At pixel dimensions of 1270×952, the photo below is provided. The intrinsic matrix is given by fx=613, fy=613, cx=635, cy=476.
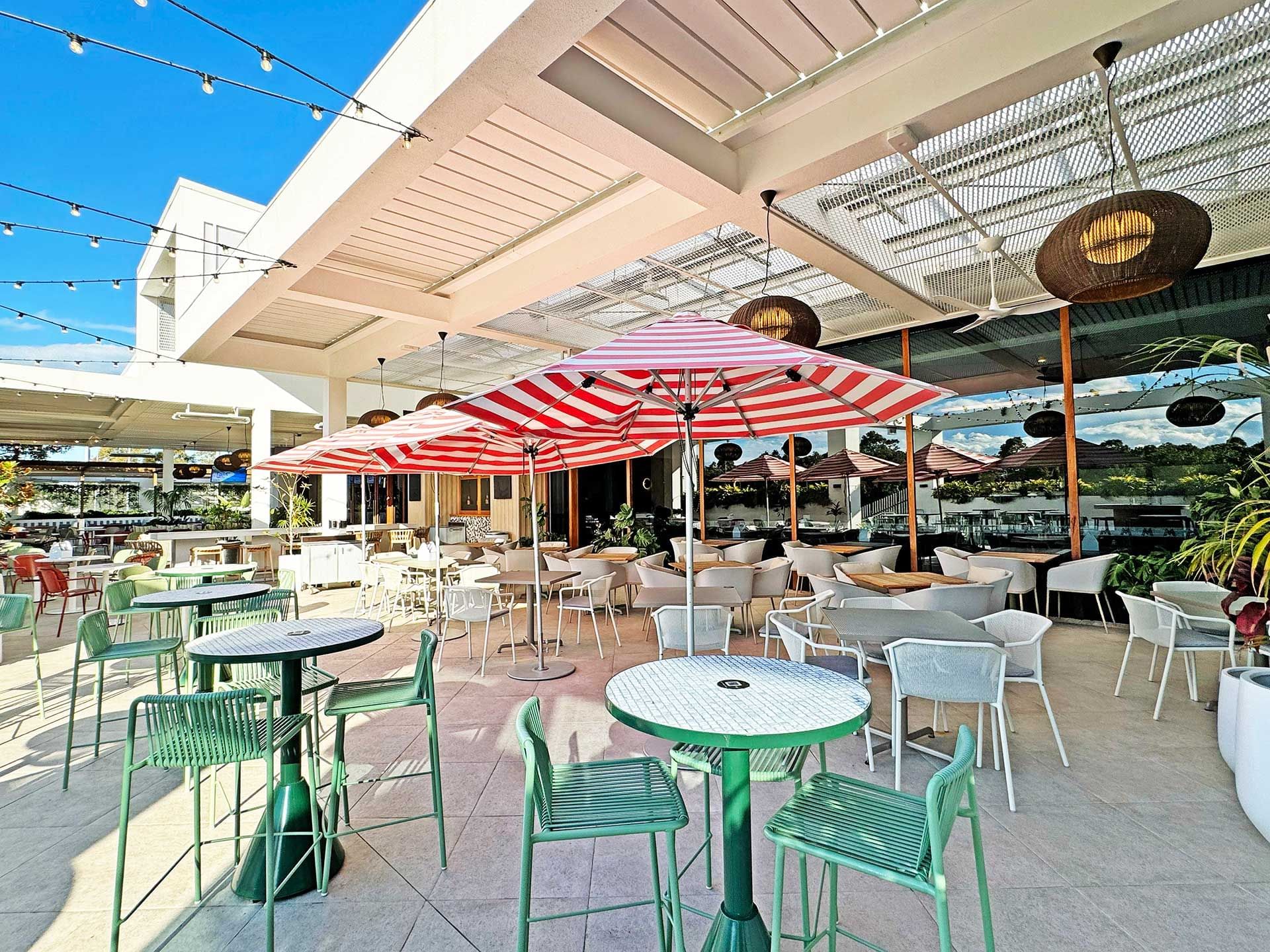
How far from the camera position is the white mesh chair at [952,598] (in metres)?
Result: 4.23

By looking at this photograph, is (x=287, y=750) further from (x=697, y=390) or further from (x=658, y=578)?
(x=658, y=578)

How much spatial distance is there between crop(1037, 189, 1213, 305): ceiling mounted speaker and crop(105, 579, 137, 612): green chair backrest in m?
5.97

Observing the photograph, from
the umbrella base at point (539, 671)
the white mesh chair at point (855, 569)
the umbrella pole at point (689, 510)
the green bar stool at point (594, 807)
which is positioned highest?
the umbrella pole at point (689, 510)

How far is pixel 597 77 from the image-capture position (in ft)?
12.3

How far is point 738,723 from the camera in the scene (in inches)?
63.8

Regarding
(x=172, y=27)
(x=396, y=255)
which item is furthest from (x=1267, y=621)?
(x=396, y=255)

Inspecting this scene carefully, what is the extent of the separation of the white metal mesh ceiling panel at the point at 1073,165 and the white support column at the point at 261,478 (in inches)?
437

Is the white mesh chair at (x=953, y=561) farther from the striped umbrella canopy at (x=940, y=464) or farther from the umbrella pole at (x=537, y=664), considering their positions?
the umbrella pole at (x=537, y=664)

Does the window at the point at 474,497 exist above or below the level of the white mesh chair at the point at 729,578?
above

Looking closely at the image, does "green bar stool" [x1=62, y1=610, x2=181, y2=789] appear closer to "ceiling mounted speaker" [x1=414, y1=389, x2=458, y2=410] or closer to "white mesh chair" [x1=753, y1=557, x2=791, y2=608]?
"ceiling mounted speaker" [x1=414, y1=389, x2=458, y2=410]

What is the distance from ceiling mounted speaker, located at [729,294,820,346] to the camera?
4.28 meters

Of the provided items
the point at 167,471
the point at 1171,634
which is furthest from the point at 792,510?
the point at 167,471

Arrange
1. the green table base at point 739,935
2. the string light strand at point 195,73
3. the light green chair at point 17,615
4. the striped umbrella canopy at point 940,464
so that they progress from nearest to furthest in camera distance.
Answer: the green table base at point 739,935, the string light strand at point 195,73, the light green chair at point 17,615, the striped umbrella canopy at point 940,464

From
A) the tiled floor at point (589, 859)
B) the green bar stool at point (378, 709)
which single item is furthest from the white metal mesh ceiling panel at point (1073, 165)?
the green bar stool at point (378, 709)
